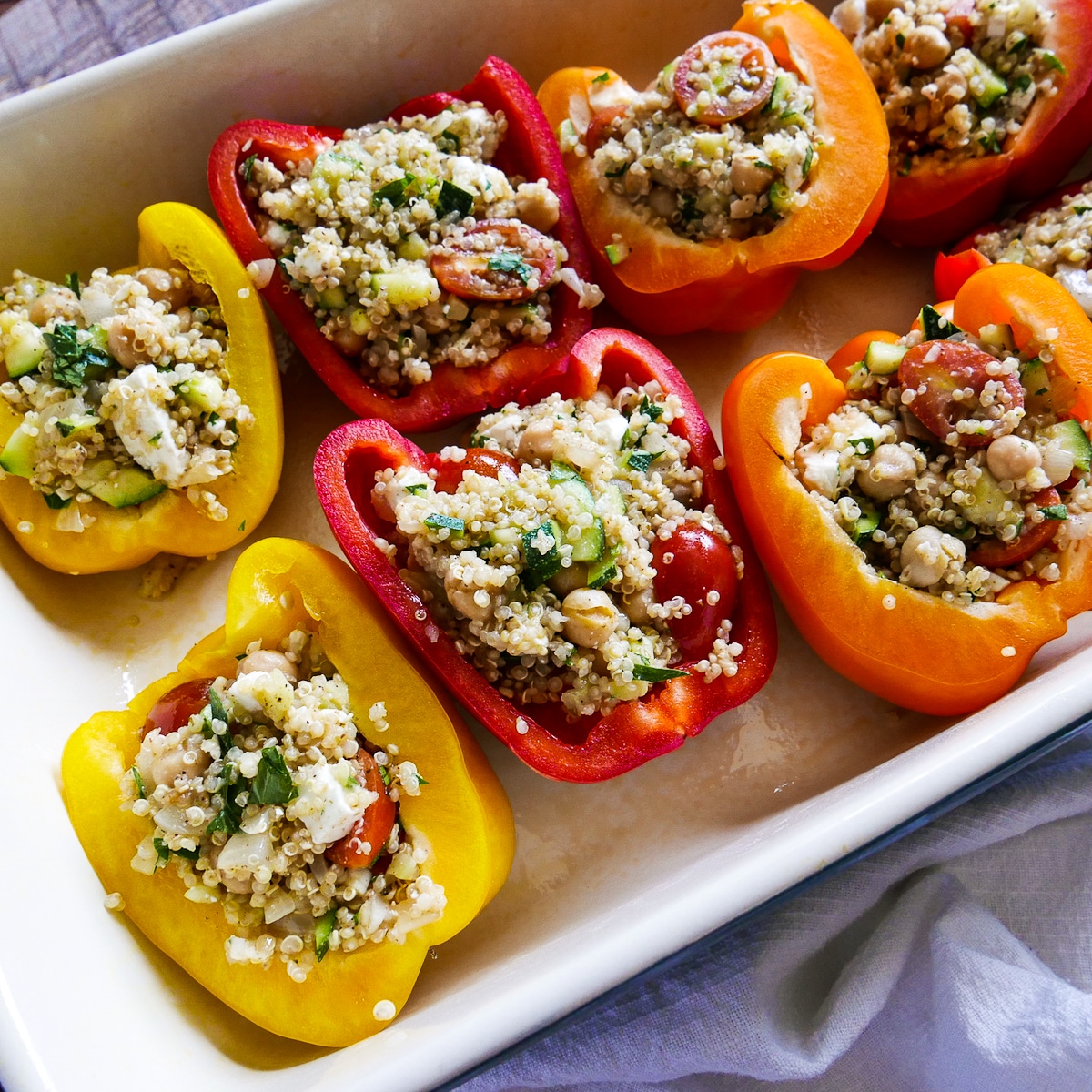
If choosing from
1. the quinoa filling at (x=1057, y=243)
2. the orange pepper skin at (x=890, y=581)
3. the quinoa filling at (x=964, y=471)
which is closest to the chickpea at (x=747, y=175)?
the orange pepper skin at (x=890, y=581)

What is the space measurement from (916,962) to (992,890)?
23 cm

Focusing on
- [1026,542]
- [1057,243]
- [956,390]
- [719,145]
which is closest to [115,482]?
[719,145]

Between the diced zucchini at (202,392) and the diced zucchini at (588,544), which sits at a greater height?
the diced zucchini at (202,392)

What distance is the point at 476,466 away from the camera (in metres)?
1.95

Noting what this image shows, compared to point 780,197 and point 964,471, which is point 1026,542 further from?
point 780,197

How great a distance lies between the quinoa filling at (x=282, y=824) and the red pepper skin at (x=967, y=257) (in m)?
1.55

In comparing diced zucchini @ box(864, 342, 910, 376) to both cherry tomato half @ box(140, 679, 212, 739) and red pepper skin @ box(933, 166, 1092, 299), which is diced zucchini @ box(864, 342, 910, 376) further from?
cherry tomato half @ box(140, 679, 212, 739)

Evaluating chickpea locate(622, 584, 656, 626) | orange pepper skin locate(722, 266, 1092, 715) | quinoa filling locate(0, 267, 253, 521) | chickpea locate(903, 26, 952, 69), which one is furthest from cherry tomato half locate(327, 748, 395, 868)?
chickpea locate(903, 26, 952, 69)

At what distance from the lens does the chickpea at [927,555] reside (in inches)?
75.2

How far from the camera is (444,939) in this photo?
189 centimetres

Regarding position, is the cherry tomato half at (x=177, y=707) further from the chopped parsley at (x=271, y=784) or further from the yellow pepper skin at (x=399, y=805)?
the chopped parsley at (x=271, y=784)

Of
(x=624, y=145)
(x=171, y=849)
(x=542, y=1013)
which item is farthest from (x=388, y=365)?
(x=542, y=1013)

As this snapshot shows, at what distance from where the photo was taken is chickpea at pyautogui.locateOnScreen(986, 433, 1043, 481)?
1907 millimetres

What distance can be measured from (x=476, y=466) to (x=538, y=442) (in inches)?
5.0
